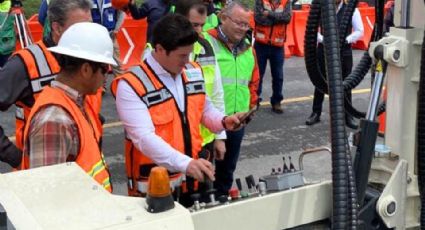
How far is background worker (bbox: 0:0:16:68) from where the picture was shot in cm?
824

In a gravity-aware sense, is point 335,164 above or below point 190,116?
above

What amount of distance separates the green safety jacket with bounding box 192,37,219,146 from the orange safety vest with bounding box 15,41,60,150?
118 centimetres

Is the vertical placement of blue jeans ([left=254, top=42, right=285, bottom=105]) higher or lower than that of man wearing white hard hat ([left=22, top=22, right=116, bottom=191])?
lower

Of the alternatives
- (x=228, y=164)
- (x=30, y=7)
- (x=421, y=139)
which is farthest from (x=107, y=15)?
(x=30, y=7)

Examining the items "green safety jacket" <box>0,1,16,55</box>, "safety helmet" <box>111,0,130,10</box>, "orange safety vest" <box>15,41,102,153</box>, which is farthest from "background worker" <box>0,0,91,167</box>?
"green safety jacket" <box>0,1,16,55</box>

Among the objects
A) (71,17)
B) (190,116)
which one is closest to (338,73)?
(190,116)

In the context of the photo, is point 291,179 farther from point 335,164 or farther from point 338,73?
point 338,73

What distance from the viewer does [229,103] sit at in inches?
198

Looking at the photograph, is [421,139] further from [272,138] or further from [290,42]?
[290,42]

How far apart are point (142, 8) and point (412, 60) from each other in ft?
19.6

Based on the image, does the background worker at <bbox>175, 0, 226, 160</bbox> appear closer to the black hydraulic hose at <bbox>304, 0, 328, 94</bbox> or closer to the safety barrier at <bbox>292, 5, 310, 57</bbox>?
the black hydraulic hose at <bbox>304, 0, 328, 94</bbox>

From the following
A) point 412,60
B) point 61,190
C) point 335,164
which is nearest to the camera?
point 61,190

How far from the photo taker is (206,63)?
4.57m

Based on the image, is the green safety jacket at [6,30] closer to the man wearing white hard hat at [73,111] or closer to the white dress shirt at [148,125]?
the white dress shirt at [148,125]
